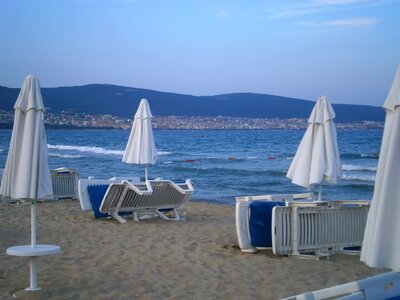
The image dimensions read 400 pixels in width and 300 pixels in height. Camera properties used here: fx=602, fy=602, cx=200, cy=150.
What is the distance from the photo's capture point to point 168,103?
337ft

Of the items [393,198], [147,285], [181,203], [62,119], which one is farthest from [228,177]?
[62,119]

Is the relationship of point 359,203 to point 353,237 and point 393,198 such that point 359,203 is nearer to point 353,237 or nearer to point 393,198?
point 353,237

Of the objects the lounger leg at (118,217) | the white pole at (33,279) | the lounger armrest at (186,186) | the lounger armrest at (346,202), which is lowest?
the lounger leg at (118,217)

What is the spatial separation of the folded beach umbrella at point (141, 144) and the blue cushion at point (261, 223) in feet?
15.0

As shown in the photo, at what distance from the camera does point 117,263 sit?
7.27 m

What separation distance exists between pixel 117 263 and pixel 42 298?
1.69m

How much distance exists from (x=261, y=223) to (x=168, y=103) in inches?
3764

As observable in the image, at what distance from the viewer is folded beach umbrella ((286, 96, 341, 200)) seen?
8638 mm

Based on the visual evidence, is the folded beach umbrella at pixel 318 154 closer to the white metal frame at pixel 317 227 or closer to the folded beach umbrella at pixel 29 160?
the white metal frame at pixel 317 227

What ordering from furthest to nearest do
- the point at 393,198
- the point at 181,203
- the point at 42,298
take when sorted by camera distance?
the point at 181,203
the point at 42,298
the point at 393,198

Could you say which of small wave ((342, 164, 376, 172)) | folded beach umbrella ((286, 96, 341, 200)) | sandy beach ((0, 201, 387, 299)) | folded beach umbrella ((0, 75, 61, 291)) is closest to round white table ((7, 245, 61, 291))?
folded beach umbrella ((0, 75, 61, 291))

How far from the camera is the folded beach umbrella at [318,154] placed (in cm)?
864

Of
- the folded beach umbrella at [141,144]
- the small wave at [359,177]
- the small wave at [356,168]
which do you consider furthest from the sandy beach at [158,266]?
the small wave at [356,168]

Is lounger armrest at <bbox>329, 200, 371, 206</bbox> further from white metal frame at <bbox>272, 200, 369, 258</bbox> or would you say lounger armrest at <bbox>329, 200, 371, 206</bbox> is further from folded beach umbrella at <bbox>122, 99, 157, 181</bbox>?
folded beach umbrella at <bbox>122, 99, 157, 181</bbox>
